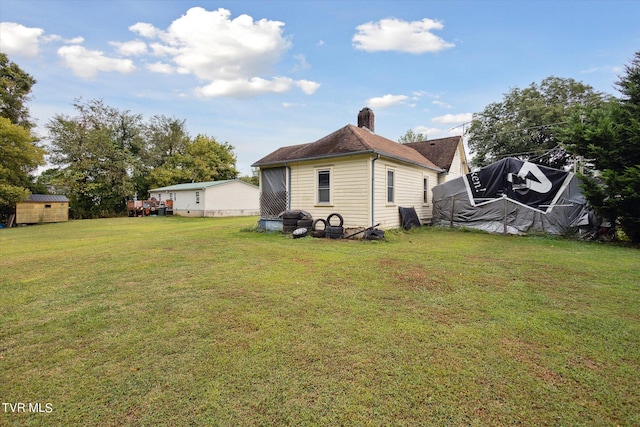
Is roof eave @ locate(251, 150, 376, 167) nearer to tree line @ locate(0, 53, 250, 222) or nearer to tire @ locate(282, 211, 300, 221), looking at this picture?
tire @ locate(282, 211, 300, 221)

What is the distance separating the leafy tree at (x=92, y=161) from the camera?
25.3 metres

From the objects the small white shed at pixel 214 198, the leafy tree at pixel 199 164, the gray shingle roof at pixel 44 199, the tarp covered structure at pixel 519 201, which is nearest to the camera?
the tarp covered structure at pixel 519 201

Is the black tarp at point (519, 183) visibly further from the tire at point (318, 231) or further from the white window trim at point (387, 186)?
the tire at point (318, 231)

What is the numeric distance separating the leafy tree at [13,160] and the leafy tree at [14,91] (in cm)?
503

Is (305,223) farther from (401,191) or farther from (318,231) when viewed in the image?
(401,191)

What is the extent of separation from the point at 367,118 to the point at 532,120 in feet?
61.7

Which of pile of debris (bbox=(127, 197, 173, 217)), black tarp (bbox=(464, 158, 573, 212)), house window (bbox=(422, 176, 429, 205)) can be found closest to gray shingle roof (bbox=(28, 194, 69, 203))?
pile of debris (bbox=(127, 197, 173, 217))

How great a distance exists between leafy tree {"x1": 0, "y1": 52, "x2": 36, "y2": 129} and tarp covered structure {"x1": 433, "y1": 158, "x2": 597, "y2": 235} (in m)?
30.8

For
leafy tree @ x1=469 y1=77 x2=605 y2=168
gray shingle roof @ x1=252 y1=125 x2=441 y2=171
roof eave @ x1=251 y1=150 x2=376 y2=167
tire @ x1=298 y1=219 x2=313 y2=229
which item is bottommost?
tire @ x1=298 y1=219 x2=313 y2=229

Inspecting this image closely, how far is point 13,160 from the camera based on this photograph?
59.1 ft

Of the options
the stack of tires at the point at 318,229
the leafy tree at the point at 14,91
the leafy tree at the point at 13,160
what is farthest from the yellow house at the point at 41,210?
the stack of tires at the point at 318,229

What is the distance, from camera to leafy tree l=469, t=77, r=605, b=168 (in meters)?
23.0

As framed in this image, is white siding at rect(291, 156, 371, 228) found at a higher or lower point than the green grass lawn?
higher

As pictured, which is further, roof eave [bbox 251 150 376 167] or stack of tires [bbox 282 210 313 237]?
stack of tires [bbox 282 210 313 237]
